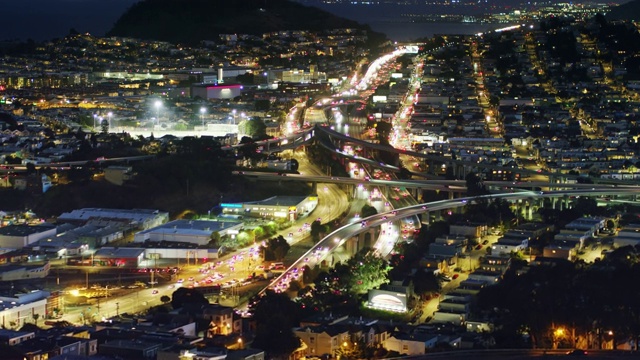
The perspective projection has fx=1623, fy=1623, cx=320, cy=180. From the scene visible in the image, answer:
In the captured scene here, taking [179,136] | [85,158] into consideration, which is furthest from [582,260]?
[179,136]

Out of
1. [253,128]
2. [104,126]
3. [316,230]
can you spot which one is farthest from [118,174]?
[104,126]

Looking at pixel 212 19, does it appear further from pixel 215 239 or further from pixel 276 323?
pixel 276 323

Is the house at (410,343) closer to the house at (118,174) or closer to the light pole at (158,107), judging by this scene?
the house at (118,174)

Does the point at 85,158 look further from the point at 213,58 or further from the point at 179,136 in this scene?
the point at 213,58

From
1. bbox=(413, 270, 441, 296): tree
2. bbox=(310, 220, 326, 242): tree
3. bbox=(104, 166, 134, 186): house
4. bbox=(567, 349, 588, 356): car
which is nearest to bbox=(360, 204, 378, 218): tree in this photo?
bbox=(310, 220, 326, 242): tree

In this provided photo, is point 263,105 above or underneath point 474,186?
above
